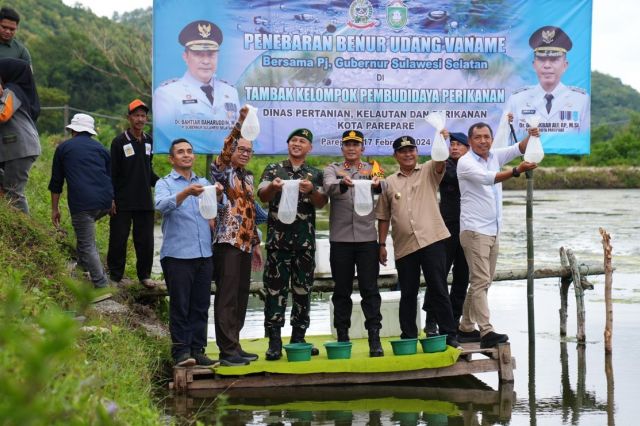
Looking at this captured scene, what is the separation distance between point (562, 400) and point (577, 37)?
3627 millimetres

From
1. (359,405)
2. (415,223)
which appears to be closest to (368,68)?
(415,223)

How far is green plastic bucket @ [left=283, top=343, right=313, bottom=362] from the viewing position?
7488 mm

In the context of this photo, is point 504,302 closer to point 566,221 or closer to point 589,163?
point 566,221

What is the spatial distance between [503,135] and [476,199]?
981mm

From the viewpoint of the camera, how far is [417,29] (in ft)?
30.6

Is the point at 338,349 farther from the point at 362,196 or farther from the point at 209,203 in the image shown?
the point at 209,203

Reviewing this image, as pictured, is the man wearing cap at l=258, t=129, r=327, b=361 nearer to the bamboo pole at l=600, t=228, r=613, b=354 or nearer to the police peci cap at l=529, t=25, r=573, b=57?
the bamboo pole at l=600, t=228, r=613, b=354

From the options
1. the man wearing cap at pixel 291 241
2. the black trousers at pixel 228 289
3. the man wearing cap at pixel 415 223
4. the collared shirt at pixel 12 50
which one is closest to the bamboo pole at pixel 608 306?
the man wearing cap at pixel 415 223

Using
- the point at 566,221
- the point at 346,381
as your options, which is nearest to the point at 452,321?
the point at 346,381

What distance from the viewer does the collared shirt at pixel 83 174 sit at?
8.13m

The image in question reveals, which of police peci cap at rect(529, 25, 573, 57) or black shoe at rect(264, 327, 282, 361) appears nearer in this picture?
black shoe at rect(264, 327, 282, 361)

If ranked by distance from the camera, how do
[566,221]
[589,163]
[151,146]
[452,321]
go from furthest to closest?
[589,163] < [566,221] < [151,146] < [452,321]

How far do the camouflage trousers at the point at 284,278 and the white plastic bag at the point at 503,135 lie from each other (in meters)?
2.03

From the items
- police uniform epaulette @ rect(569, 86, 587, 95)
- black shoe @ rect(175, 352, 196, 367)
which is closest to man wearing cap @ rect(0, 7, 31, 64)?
black shoe @ rect(175, 352, 196, 367)
